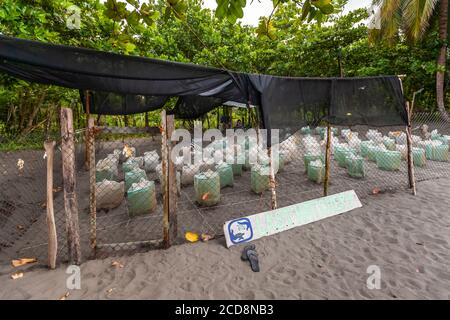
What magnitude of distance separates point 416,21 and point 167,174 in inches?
488

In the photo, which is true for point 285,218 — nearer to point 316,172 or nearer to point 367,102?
point 316,172

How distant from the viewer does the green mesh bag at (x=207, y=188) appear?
4965 mm

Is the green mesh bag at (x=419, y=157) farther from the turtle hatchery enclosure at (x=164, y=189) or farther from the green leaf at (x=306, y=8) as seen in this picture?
the green leaf at (x=306, y=8)

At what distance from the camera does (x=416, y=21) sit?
10047mm

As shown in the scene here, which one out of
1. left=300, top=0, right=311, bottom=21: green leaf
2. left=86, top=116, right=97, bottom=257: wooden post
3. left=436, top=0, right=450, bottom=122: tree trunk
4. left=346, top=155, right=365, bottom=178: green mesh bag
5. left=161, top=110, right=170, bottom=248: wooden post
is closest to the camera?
left=300, top=0, right=311, bottom=21: green leaf

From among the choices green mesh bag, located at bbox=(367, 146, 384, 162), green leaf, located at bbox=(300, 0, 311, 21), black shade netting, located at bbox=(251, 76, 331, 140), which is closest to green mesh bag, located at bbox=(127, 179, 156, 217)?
black shade netting, located at bbox=(251, 76, 331, 140)

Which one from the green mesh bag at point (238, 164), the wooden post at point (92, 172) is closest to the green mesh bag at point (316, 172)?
the green mesh bag at point (238, 164)

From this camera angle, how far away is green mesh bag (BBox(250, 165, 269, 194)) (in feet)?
18.2

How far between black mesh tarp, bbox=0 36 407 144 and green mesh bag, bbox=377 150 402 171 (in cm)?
243

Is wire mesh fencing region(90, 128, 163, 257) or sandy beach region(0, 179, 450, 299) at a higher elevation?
wire mesh fencing region(90, 128, 163, 257)

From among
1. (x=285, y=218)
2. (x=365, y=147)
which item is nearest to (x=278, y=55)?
(x=365, y=147)

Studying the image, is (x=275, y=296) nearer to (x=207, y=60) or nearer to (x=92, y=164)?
(x=92, y=164)

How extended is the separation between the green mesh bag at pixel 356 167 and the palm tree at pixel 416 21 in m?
7.39

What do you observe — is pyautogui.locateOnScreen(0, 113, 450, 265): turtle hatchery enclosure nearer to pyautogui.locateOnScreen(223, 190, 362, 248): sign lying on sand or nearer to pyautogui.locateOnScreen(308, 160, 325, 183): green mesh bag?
pyautogui.locateOnScreen(308, 160, 325, 183): green mesh bag
